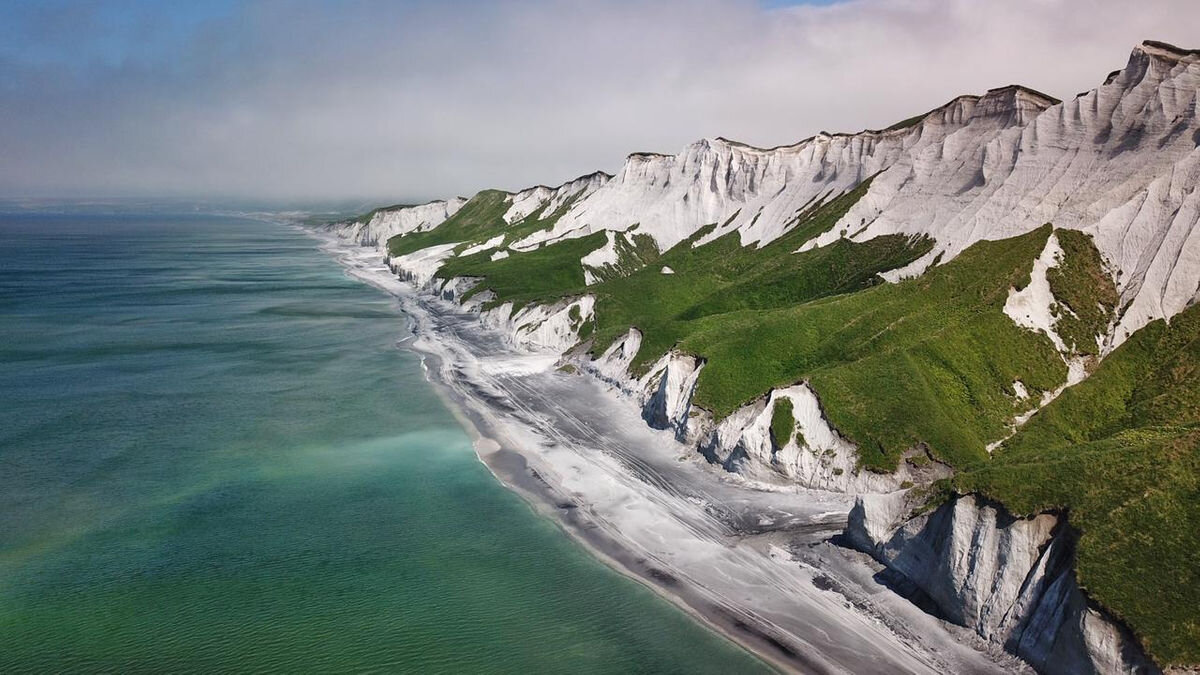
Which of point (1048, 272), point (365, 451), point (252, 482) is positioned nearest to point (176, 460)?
point (252, 482)

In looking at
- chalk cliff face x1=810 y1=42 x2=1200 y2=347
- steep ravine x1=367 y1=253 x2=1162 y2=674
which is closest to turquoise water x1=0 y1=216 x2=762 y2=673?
steep ravine x1=367 y1=253 x2=1162 y2=674

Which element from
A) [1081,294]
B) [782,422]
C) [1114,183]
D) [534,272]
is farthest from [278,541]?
[534,272]

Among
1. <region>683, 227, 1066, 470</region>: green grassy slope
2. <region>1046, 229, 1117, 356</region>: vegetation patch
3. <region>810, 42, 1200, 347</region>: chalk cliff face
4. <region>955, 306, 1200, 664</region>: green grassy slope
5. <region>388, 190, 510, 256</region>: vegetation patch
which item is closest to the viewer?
<region>955, 306, 1200, 664</region>: green grassy slope

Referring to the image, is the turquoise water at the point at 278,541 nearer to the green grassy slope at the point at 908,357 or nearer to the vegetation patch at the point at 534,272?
the green grassy slope at the point at 908,357

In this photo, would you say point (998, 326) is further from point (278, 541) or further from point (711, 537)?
point (278, 541)

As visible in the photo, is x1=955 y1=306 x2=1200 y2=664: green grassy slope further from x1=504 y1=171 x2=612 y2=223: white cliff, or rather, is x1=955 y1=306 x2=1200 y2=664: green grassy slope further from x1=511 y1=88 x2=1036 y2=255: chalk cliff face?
x1=504 y1=171 x2=612 y2=223: white cliff

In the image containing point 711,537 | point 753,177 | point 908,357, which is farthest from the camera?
point 753,177

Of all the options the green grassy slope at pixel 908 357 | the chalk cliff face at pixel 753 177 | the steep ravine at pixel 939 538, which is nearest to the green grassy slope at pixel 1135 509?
the steep ravine at pixel 939 538
